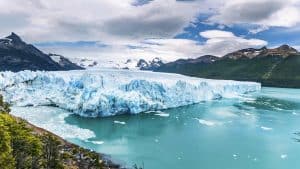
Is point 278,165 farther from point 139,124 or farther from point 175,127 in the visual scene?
point 139,124

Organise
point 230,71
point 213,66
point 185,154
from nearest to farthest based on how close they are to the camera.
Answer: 1. point 185,154
2. point 230,71
3. point 213,66

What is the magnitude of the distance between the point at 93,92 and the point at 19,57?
3668 inches

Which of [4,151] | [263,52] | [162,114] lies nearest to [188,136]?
[162,114]

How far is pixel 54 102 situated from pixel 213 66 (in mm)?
136946

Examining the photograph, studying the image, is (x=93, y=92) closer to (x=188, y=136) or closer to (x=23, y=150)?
(x=188, y=136)

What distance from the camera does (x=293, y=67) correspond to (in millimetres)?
143750

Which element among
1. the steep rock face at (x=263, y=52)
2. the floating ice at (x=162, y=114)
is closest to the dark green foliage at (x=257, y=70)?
the steep rock face at (x=263, y=52)

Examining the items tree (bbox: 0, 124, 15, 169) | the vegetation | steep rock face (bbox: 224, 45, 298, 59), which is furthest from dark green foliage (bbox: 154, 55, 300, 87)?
tree (bbox: 0, 124, 15, 169)

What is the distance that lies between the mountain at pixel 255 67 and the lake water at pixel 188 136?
296ft

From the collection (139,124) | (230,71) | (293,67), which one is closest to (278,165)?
(139,124)

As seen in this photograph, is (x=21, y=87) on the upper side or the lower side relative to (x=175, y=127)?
upper

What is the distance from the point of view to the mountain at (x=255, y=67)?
13700 cm

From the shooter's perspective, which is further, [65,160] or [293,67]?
[293,67]

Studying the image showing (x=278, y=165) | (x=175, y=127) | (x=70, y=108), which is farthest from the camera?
(x=70, y=108)
